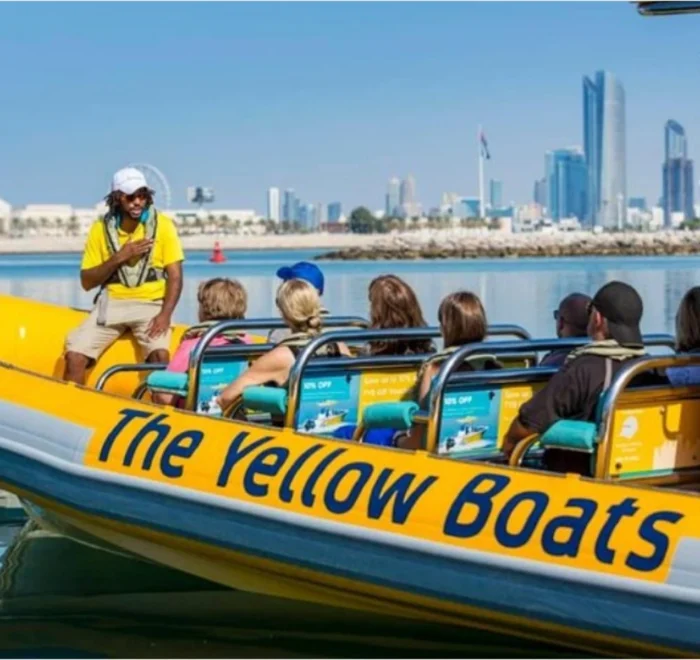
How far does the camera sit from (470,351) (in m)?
5.95

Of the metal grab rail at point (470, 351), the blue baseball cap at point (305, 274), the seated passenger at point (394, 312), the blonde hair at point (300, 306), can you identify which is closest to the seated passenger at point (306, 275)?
the blue baseball cap at point (305, 274)

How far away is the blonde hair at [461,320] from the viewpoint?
630 centimetres

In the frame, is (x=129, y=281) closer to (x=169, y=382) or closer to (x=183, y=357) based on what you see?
(x=183, y=357)

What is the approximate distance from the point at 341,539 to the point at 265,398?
0.91 m

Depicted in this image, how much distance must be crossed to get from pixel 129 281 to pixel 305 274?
5.42 feet

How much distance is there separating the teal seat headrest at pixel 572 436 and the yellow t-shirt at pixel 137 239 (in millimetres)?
3211

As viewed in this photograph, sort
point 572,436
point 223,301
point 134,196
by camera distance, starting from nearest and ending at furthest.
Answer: point 572,436
point 223,301
point 134,196

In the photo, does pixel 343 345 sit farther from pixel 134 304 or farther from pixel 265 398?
pixel 134 304

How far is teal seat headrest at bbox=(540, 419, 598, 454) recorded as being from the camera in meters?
5.51

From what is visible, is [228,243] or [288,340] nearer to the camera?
[288,340]

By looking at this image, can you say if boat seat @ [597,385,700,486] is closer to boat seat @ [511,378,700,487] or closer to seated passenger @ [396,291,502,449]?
boat seat @ [511,378,700,487]

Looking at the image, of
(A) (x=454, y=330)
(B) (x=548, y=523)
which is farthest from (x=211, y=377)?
(B) (x=548, y=523)

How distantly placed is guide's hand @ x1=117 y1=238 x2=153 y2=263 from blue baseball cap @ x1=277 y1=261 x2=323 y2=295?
4.42ft

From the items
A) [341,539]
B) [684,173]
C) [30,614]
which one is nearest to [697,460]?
[341,539]
